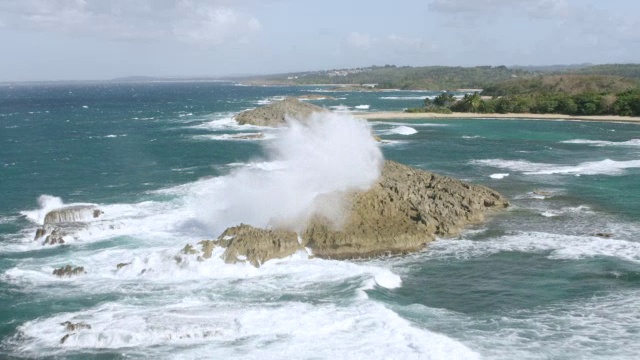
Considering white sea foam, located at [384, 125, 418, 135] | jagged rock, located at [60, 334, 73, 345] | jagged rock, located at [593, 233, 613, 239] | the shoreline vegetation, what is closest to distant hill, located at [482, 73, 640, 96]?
the shoreline vegetation

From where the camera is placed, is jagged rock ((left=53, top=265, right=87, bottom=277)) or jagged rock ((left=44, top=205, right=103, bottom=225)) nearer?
jagged rock ((left=53, top=265, right=87, bottom=277))

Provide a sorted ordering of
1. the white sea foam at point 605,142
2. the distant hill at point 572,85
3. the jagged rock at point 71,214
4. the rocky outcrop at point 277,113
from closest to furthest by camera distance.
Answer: the jagged rock at point 71,214 < the white sea foam at point 605,142 < the rocky outcrop at point 277,113 < the distant hill at point 572,85

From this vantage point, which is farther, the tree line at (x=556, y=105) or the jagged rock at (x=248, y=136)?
the tree line at (x=556, y=105)

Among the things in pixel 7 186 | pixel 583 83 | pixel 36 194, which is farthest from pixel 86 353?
pixel 583 83

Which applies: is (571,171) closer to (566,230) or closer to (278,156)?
(566,230)

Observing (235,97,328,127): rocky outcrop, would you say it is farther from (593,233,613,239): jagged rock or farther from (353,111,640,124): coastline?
(593,233,613,239): jagged rock

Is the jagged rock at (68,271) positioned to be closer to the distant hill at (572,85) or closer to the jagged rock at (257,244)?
the jagged rock at (257,244)

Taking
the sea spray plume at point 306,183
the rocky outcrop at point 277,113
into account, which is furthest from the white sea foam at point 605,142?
the sea spray plume at point 306,183
